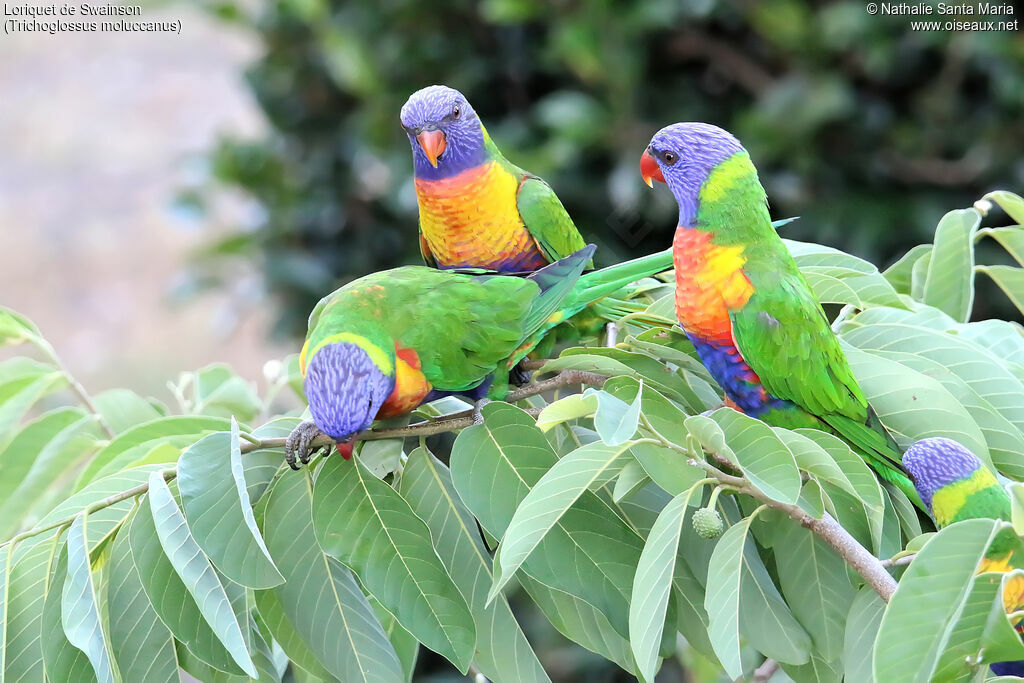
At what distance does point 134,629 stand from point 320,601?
0.63 ft

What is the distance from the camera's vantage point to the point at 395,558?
36.3 inches

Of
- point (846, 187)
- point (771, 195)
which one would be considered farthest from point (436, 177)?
point (846, 187)

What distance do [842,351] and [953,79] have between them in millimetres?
1738

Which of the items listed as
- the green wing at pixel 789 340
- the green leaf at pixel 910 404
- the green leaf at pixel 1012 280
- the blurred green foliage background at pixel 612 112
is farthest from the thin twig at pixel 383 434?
the blurred green foliage background at pixel 612 112

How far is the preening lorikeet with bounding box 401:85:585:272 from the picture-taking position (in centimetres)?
151

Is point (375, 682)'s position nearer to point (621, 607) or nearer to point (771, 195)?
point (621, 607)

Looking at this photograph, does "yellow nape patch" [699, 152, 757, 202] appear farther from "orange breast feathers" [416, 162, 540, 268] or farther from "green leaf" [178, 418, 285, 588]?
"green leaf" [178, 418, 285, 588]

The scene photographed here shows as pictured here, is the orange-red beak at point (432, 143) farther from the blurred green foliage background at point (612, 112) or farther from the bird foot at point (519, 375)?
the blurred green foliage background at point (612, 112)

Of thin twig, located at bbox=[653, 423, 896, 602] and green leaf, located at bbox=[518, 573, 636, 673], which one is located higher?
thin twig, located at bbox=[653, 423, 896, 602]

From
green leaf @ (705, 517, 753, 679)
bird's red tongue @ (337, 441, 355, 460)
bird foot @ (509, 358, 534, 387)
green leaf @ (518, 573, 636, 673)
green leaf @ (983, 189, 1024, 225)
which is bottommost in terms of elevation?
green leaf @ (518, 573, 636, 673)

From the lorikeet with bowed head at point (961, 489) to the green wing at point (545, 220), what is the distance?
737 mm

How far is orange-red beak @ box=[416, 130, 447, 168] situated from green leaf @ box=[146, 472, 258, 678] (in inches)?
28.9

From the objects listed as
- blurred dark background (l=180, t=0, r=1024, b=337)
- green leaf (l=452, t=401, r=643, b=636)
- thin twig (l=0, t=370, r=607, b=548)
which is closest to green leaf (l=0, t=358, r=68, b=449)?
thin twig (l=0, t=370, r=607, b=548)

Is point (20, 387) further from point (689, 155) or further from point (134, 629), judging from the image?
point (689, 155)
